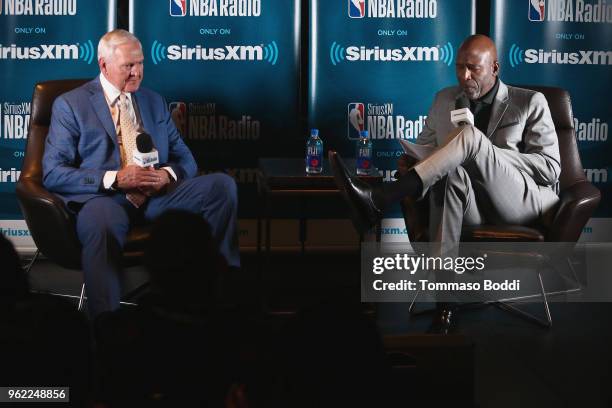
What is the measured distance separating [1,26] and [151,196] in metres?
1.77

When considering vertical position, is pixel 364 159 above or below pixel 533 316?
above

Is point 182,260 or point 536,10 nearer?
point 182,260

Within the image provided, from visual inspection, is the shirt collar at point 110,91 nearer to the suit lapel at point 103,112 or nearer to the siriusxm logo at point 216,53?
the suit lapel at point 103,112

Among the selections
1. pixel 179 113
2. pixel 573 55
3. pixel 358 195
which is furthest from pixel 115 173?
pixel 573 55

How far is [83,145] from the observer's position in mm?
4324

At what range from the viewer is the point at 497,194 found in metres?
4.35

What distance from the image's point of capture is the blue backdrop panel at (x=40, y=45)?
5395mm

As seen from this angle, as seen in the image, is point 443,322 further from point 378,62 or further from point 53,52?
point 53,52

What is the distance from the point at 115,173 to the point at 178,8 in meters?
1.58

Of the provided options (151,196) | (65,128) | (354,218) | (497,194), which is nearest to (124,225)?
(151,196)

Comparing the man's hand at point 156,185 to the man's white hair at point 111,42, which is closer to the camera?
the man's hand at point 156,185

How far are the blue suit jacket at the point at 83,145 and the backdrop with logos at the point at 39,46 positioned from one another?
1052mm

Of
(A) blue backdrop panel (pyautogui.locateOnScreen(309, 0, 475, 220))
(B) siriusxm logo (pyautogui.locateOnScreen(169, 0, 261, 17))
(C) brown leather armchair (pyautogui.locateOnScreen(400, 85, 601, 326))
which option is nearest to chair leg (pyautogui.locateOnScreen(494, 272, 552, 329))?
(C) brown leather armchair (pyautogui.locateOnScreen(400, 85, 601, 326))

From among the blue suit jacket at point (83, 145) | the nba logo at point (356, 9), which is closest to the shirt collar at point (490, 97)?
the nba logo at point (356, 9)
